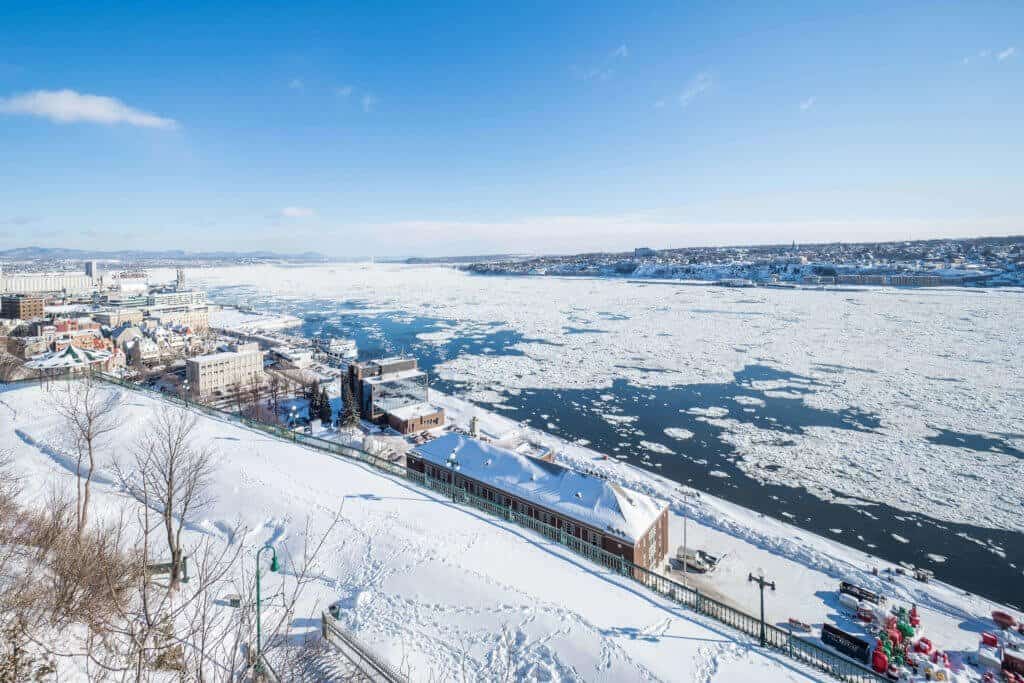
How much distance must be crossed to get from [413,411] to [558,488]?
673 inches

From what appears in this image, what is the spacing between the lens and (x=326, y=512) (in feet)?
37.5

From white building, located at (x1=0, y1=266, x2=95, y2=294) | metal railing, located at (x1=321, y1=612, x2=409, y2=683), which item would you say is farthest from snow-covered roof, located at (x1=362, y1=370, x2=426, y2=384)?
white building, located at (x1=0, y1=266, x2=95, y2=294)

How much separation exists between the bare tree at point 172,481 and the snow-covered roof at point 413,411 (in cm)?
1495

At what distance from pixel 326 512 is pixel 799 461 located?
2094 cm

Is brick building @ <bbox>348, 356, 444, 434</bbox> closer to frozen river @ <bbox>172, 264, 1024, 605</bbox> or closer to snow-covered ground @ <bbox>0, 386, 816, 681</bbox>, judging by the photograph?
frozen river @ <bbox>172, 264, 1024, 605</bbox>

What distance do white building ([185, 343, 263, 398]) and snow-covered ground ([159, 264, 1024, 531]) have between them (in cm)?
1686

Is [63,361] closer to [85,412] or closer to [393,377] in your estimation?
[393,377]

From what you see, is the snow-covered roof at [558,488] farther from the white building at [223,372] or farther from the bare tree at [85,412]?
the white building at [223,372]

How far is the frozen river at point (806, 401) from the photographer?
1853 cm

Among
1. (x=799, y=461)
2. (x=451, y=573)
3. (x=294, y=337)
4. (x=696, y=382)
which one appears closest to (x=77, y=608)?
(x=451, y=573)

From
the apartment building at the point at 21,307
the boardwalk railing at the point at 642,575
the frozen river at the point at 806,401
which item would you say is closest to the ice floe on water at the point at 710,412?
the frozen river at the point at 806,401

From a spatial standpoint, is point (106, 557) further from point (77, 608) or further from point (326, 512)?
point (326, 512)

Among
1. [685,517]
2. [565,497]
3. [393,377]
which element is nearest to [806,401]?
[685,517]

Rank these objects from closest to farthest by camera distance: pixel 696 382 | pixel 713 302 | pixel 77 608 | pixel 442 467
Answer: pixel 77 608 → pixel 442 467 → pixel 696 382 → pixel 713 302
